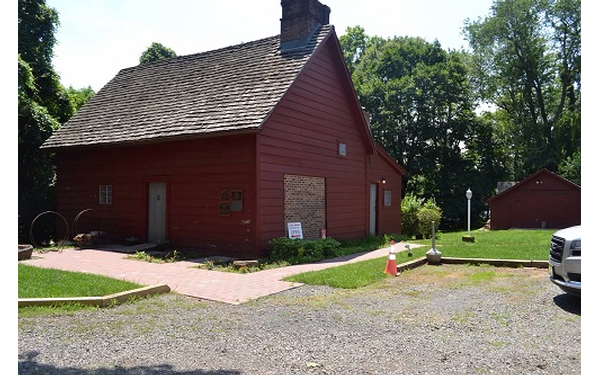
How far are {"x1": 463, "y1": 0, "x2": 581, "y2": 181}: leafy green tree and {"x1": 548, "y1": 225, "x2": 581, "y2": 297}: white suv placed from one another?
38.8 metres

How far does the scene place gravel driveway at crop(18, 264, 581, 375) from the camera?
4535mm

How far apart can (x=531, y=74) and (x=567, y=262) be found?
4447 centimetres

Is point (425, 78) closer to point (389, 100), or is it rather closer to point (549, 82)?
point (389, 100)

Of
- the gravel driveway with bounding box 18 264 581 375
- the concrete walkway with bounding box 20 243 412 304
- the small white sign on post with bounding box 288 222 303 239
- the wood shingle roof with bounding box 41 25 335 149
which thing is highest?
the wood shingle roof with bounding box 41 25 335 149

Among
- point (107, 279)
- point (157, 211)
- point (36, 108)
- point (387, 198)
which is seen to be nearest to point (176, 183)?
point (157, 211)

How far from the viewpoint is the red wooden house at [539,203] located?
32906mm

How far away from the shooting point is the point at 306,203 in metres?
14.8

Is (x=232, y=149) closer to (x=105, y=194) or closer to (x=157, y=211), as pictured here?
(x=157, y=211)

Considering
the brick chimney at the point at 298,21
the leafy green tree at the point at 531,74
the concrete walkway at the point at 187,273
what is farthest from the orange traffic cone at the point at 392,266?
the leafy green tree at the point at 531,74

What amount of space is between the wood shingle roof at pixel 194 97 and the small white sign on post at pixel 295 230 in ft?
11.3

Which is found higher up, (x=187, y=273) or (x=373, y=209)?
(x=373, y=209)

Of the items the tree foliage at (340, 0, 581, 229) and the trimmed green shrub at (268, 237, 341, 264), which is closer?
the trimmed green shrub at (268, 237, 341, 264)

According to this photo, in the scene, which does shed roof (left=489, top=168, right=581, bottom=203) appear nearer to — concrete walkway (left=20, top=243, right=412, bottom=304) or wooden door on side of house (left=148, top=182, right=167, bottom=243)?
concrete walkway (left=20, top=243, right=412, bottom=304)

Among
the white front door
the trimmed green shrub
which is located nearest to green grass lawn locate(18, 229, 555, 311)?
the trimmed green shrub
